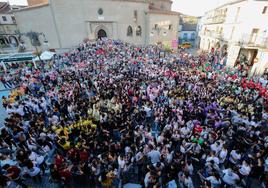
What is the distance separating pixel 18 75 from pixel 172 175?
17.4 meters

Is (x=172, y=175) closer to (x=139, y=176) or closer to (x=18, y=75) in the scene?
(x=139, y=176)

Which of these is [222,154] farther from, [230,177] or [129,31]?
[129,31]

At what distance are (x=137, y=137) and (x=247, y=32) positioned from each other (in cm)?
2403

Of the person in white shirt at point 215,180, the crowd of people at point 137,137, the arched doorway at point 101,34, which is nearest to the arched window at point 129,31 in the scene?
the arched doorway at point 101,34

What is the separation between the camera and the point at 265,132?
7.91 m

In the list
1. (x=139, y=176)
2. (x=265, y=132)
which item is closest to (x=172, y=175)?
(x=139, y=176)

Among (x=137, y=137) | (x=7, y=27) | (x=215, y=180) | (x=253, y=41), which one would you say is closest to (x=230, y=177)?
(x=215, y=180)

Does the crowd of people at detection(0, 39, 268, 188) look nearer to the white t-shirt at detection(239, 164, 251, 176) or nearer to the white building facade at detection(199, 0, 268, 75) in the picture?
the white t-shirt at detection(239, 164, 251, 176)

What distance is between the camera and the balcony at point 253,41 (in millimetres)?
19862

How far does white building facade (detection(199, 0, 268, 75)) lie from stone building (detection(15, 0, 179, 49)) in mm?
13739

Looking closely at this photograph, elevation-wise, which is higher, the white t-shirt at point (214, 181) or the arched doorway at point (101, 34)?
the arched doorway at point (101, 34)

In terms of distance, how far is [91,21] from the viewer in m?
28.4

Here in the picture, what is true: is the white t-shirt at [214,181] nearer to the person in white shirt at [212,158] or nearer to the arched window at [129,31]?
the person in white shirt at [212,158]

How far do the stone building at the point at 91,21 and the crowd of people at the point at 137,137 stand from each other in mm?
16728
